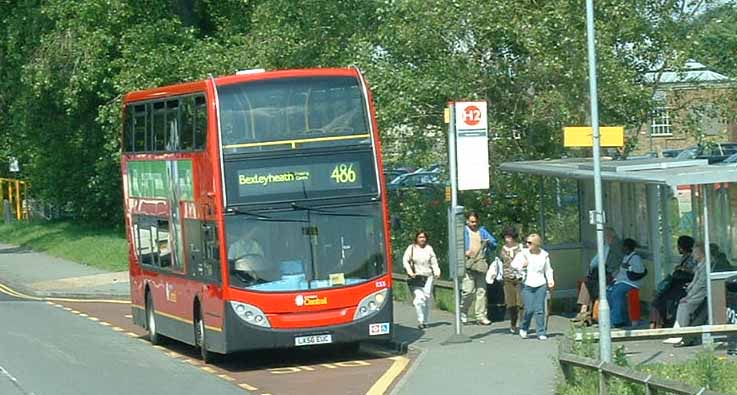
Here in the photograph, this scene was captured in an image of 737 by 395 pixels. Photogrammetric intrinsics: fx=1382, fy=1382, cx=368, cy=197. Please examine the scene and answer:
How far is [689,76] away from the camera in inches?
1005

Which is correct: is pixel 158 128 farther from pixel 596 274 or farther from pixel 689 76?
pixel 689 76

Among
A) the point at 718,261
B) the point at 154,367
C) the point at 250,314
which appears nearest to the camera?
the point at 718,261

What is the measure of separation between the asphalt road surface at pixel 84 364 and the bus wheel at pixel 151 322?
0.20 metres

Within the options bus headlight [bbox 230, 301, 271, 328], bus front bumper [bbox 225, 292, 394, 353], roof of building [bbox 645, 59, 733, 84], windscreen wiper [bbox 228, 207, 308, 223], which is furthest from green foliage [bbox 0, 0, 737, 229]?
bus headlight [bbox 230, 301, 271, 328]

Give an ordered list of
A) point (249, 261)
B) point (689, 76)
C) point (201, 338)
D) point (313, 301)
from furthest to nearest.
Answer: point (689, 76)
point (201, 338)
point (313, 301)
point (249, 261)

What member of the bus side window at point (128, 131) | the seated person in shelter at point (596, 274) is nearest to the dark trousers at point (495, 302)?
the seated person in shelter at point (596, 274)

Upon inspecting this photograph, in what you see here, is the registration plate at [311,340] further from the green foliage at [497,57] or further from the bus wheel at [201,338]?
the green foliage at [497,57]

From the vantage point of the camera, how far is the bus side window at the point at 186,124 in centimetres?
1980

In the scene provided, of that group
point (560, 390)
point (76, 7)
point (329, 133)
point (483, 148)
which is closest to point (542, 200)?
point (483, 148)

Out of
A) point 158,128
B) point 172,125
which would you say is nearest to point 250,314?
point 172,125

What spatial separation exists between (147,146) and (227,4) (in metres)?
18.5

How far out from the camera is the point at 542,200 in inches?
927

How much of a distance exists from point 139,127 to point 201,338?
15.6 ft

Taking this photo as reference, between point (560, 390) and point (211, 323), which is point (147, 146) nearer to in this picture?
point (211, 323)
